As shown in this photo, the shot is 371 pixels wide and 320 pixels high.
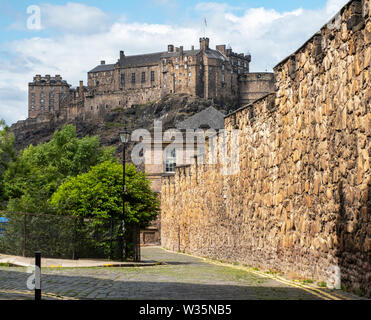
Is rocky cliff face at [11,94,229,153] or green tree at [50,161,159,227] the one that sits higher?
rocky cliff face at [11,94,229,153]

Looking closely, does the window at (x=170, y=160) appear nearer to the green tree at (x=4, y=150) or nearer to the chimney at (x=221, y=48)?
the green tree at (x=4, y=150)

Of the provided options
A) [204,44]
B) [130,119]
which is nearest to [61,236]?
[130,119]

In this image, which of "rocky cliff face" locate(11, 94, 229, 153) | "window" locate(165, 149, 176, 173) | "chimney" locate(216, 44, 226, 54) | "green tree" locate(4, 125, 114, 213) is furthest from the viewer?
"chimney" locate(216, 44, 226, 54)

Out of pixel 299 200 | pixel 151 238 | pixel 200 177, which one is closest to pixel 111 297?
pixel 299 200

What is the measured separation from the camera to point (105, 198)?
25.8m

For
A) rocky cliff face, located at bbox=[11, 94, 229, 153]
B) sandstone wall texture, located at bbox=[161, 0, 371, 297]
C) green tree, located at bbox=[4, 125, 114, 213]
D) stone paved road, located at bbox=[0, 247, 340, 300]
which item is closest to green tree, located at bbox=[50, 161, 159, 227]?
sandstone wall texture, located at bbox=[161, 0, 371, 297]

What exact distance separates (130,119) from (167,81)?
37.0 ft

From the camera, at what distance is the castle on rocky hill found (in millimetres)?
130625

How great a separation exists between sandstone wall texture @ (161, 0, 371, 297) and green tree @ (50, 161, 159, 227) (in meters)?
4.90

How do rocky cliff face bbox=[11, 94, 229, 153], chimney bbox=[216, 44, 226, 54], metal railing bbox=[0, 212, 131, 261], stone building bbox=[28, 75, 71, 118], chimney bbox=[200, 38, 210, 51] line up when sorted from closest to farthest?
metal railing bbox=[0, 212, 131, 261] → rocky cliff face bbox=[11, 94, 229, 153] → chimney bbox=[200, 38, 210, 51] → chimney bbox=[216, 44, 226, 54] → stone building bbox=[28, 75, 71, 118]

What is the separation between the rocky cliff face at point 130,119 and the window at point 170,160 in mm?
55985

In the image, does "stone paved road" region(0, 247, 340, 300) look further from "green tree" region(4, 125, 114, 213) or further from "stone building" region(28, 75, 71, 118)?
"stone building" region(28, 75, 71, 118)
